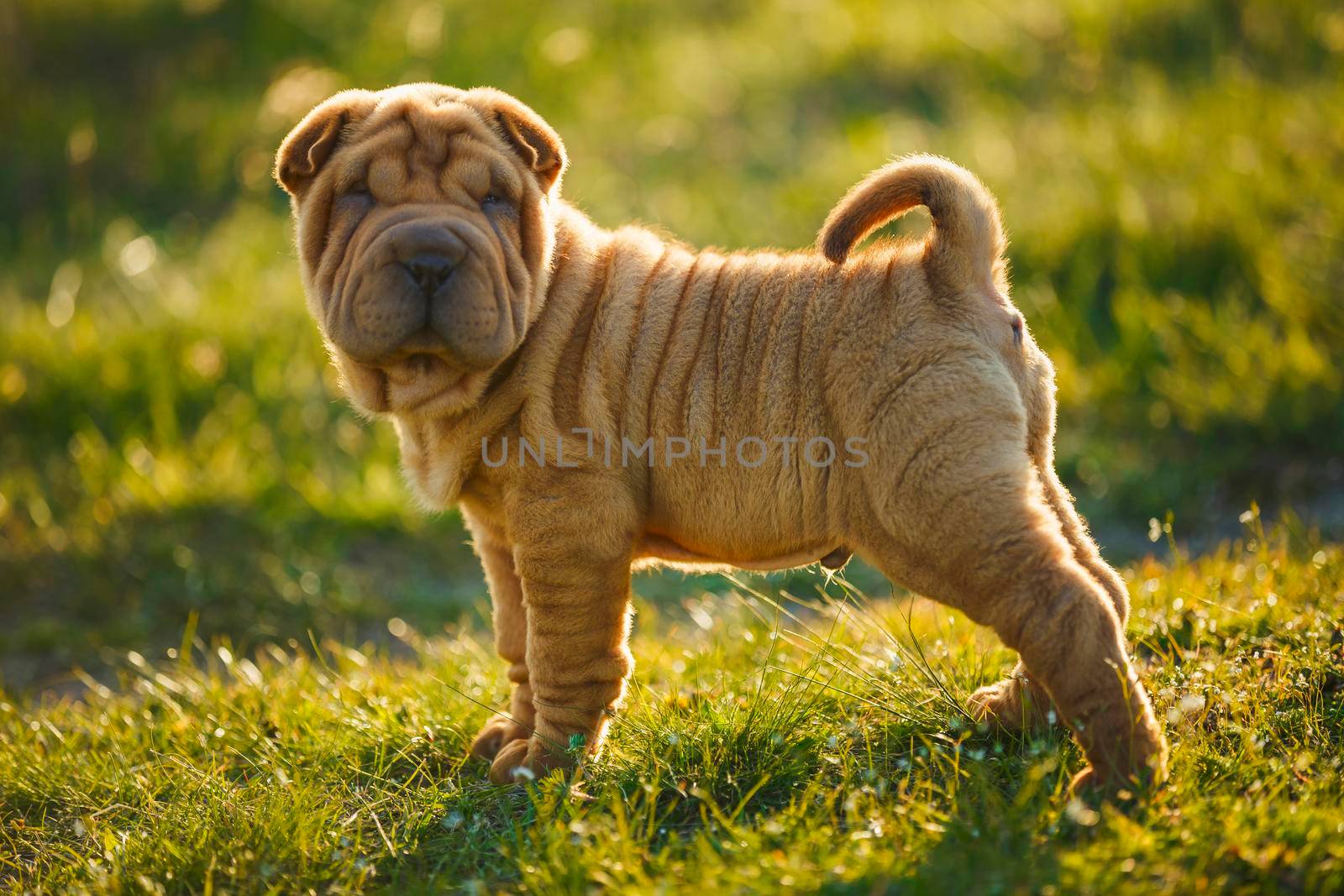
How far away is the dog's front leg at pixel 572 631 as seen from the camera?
10.9 feet

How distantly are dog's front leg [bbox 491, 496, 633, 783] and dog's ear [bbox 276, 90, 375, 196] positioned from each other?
1.26 meters

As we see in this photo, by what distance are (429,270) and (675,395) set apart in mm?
788

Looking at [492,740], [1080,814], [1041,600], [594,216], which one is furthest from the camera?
[594,216]

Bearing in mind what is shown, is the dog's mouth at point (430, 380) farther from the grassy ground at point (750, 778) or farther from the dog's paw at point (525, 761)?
the dog's paw at point (525, 761)

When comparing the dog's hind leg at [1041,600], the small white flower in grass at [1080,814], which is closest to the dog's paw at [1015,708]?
the dog's hind leg at [1041,600]

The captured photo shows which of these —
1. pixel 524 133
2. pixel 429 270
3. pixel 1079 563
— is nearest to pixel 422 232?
pixel 429 270

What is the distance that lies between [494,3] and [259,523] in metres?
7.02

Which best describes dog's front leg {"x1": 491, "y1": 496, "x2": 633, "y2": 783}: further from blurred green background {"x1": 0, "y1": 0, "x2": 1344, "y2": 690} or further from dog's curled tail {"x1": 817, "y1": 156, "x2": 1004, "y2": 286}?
blurred green background {"x1": 0, "y1": 0, "x2": 1344, "y2": 690}

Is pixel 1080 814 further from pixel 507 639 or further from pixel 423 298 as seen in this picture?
pixel 423 298

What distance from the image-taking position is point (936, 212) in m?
3.28

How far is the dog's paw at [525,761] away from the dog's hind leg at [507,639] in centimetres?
17

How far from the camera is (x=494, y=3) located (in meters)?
11.6

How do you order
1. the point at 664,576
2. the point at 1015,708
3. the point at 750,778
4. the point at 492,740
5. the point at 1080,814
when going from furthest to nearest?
the point at 664,576
the point at 492,740
the point at 1015,708
the point at 750,778
the point at 1080,814

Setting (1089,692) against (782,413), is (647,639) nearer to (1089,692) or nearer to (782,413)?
(782,413)
